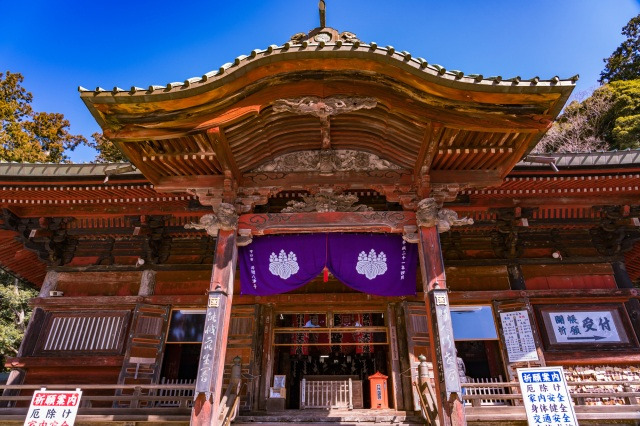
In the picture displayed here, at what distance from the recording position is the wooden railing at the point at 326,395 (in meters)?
9.73

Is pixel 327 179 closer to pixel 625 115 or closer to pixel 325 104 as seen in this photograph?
pixel 325 104

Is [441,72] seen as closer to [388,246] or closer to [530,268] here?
[388,246]

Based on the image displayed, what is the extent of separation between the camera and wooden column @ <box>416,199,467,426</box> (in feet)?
18.6

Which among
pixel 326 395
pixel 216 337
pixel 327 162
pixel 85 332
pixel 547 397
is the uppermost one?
pixel 327 162

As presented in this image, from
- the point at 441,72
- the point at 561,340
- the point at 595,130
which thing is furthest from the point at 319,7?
the point at 595,130

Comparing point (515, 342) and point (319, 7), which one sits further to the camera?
point (515, 342)

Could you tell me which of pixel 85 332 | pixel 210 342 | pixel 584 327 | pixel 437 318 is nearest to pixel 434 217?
pixel 437 318

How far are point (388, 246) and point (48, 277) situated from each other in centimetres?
845

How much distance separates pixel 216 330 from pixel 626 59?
40487mm

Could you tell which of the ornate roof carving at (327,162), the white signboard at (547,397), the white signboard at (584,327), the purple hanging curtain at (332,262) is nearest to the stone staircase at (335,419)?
the white signboard at (547,397)

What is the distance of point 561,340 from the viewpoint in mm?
8750

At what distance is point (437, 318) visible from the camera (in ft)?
20.4

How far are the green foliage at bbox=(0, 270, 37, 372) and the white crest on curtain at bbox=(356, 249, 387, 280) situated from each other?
24.7 metres

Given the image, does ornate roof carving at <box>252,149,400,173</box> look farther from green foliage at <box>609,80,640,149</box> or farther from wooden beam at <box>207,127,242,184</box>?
green foliage at <box>609,80,640,149</box>
